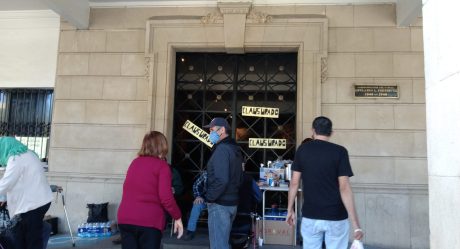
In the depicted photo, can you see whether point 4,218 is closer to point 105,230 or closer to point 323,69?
point 105,230

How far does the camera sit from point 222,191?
161 inches

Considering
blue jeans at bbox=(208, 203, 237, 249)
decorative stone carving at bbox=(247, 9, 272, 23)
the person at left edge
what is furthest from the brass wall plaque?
the person at left edge

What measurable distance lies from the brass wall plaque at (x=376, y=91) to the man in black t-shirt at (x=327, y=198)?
398 centimetres

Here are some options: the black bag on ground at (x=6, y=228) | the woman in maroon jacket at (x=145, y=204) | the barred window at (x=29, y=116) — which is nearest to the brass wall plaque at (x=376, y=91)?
the woman in maroon jacket at (x=145, y=204)

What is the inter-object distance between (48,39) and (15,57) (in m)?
0.86

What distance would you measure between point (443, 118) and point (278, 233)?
4.33 metres

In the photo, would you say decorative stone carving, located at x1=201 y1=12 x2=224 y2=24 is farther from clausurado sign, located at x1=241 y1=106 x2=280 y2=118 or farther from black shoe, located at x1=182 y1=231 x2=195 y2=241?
black shoe, located at x1=182 y1=231 x2=195 y2=241

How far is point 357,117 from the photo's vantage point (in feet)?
23.4

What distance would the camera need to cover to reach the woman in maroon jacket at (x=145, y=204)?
344cm

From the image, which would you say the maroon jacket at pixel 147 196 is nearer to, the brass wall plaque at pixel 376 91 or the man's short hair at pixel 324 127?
the man's short hair at pixel 324 127

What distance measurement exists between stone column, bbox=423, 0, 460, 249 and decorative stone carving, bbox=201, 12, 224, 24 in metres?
4.95

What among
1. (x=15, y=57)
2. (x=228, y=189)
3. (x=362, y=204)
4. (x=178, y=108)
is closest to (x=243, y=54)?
(x=178, y=108)

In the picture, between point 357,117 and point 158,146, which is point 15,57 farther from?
point 357,117

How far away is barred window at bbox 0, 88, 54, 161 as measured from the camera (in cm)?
816
